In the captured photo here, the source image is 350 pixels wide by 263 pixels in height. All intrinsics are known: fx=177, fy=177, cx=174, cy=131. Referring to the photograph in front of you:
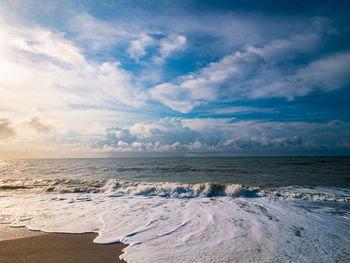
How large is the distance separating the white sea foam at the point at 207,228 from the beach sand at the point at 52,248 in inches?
14.0

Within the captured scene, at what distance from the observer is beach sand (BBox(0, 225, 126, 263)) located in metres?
4.31

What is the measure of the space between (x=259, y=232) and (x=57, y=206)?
9685mm

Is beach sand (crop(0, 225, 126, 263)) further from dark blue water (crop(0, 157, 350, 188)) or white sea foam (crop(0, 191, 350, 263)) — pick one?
dark blue water (crop(0, 157, 350, 188))

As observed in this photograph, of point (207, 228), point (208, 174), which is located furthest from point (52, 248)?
point (208, 174)

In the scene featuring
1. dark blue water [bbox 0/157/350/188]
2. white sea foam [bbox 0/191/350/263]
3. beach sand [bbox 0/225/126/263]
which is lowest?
dark blue water [bbox 0/157/350/188]

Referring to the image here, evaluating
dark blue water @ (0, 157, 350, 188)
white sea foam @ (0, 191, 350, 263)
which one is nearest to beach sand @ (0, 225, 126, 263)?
white sea foam @ (0, 191, 350, 263)

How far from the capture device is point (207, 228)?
20.7ft

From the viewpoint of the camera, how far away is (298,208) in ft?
31.0

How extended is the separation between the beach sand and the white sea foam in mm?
356

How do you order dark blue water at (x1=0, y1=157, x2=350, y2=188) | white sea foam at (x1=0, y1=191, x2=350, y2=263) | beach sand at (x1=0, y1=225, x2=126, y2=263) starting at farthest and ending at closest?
dark blue water at (x1=0, y1=157, x2=350, y2=188), white sea foam at (x1=0, y1=191, x2=350, y2=263), beach sand at (x1=0, y1=225, x2=126, y2=263)

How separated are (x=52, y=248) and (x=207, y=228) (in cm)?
475

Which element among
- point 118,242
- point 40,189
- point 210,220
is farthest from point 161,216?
point 40,189

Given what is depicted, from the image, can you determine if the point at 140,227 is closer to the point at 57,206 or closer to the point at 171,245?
the point at 171,245

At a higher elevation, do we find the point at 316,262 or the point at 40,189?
the point at 316,262
